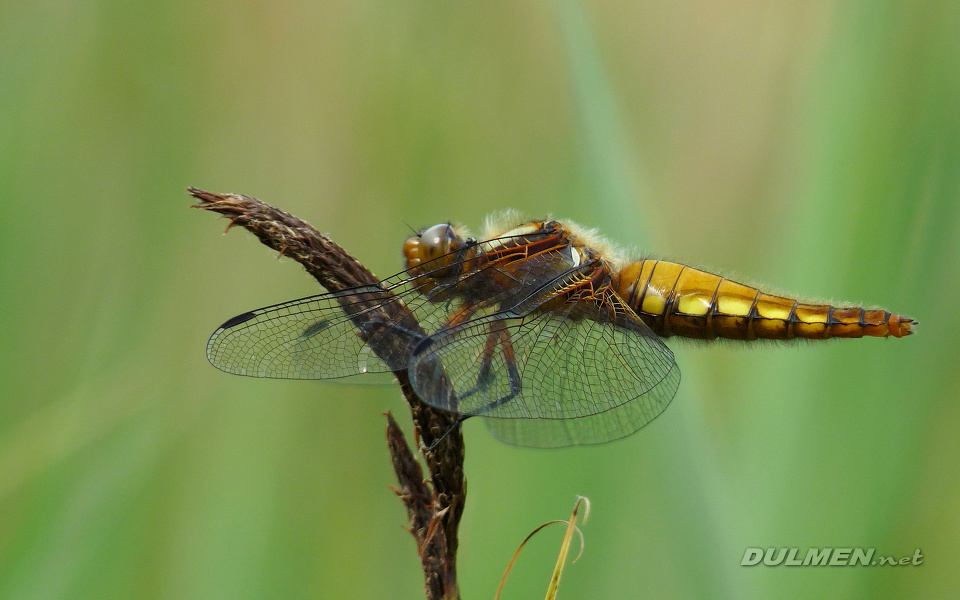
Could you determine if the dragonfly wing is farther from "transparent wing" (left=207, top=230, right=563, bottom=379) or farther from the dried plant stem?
the dried plant stem

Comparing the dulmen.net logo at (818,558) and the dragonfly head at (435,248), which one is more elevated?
the dragonfly head at (435,248)

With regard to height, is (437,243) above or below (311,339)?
above

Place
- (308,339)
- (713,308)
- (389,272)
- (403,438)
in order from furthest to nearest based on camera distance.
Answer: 1. (389,272)
2. (713,308)
3. (308,339)
4. (403,438)

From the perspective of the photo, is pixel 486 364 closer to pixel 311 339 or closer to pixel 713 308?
pixel 311 339

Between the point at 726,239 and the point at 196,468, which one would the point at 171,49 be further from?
the point at 726,239

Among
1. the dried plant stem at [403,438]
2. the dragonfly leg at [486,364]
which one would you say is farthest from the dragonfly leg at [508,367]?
the dried plant stem at [403,438]

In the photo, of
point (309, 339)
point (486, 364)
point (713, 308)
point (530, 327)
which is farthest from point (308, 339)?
point (713, 308)

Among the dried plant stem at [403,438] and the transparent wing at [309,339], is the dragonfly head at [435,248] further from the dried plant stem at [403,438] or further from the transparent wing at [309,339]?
the dried plant stem at [403,438]
